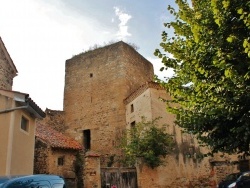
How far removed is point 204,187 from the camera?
18672 millimetres

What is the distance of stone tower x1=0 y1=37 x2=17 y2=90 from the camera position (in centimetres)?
1722

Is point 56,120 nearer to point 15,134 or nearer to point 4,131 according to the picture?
point 15,134

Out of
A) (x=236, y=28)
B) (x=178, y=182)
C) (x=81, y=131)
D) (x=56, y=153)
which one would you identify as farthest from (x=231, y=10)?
(x=81, y=131)

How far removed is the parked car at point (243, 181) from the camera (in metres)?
14.3

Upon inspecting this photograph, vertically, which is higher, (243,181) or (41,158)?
(41,158)

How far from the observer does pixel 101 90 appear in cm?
2603

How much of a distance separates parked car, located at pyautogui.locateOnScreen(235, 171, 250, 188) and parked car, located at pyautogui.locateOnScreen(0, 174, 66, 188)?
35.0 ft

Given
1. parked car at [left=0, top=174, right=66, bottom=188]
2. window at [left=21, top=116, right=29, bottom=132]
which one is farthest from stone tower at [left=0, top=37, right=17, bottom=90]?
parked car at [left=0, top=174, right=66, bottom=188]

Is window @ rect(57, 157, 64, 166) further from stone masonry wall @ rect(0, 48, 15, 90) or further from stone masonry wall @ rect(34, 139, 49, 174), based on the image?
stone masonry wall @ rect(0, 48, 15, 90)

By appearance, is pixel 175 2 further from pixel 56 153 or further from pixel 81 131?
pixel 81 131

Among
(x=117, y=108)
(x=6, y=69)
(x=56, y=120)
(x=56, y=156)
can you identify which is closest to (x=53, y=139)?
(x=56, y=156)

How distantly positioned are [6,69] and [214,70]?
13709 mm

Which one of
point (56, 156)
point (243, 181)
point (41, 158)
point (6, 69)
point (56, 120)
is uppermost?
point (6, 69)

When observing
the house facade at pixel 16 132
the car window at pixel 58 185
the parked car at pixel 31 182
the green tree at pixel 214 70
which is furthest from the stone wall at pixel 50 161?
the parked car at pixel 31 182
